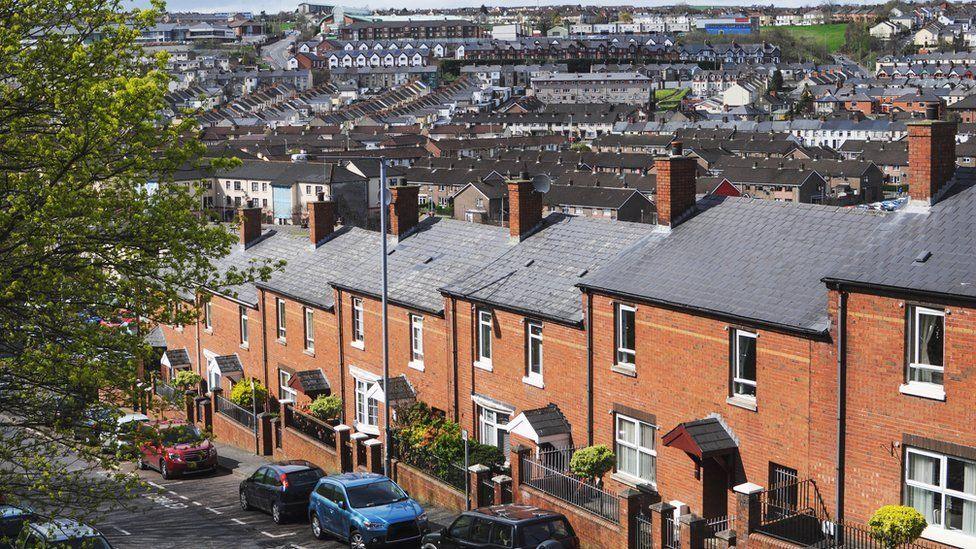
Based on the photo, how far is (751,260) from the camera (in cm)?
2344

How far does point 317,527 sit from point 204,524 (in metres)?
3.49

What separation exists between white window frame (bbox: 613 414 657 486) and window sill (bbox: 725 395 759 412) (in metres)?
2.43

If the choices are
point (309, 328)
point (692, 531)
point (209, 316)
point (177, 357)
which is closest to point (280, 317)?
point (309, 328)

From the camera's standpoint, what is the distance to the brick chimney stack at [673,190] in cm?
2672

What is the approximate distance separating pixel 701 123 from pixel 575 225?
16107 centimetres

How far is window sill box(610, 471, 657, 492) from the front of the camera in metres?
24.0

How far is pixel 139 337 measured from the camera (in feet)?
53.1

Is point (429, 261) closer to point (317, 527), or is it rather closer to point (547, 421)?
point (547, 421)

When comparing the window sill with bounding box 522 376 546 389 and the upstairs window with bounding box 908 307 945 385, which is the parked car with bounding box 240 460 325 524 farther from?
the upstairs window with bounding box 908 307 945 385

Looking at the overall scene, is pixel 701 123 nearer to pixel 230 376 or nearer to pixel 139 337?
pixel 230 376

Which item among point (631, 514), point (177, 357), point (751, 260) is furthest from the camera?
point (177, 357)

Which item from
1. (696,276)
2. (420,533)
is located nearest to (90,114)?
(420,533)

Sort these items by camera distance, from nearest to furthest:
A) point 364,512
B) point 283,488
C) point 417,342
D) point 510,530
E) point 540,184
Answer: point 510,530 < point 364,512 < point 283,488 < point 540,184 < point 417,342

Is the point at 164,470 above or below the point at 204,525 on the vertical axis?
below
